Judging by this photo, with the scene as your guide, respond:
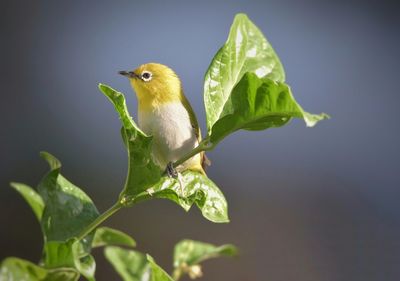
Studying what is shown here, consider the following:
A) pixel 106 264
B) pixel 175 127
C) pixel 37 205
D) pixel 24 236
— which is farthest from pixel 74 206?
pixel 24 236

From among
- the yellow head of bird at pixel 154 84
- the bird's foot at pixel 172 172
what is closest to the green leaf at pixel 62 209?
the bird's foot at pixel 172 172

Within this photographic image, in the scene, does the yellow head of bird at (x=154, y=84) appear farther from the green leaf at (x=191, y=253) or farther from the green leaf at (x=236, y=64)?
the green leaf at (x=236, y=64)

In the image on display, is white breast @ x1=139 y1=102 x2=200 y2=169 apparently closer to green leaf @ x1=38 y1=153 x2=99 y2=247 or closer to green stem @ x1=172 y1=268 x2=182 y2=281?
green stem @ x1=172 y1=268 x2=182 y2=281

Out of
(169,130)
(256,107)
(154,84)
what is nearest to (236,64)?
(256,107)

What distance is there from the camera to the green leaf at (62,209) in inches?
25.7

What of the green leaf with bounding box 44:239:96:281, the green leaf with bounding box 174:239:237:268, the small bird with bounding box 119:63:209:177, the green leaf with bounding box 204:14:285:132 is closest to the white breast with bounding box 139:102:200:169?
the small bird with bounding box 119:63:209:177

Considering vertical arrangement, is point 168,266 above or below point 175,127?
below

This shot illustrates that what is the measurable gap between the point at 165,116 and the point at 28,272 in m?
0.65

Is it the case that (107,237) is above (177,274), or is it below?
above

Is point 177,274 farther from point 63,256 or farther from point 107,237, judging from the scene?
point 63,256

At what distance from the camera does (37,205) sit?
724 millimetres

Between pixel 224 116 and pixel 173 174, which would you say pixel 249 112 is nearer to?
pixel 224 116

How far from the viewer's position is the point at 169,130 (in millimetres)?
1103

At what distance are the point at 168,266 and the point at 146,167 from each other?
8.10ft
